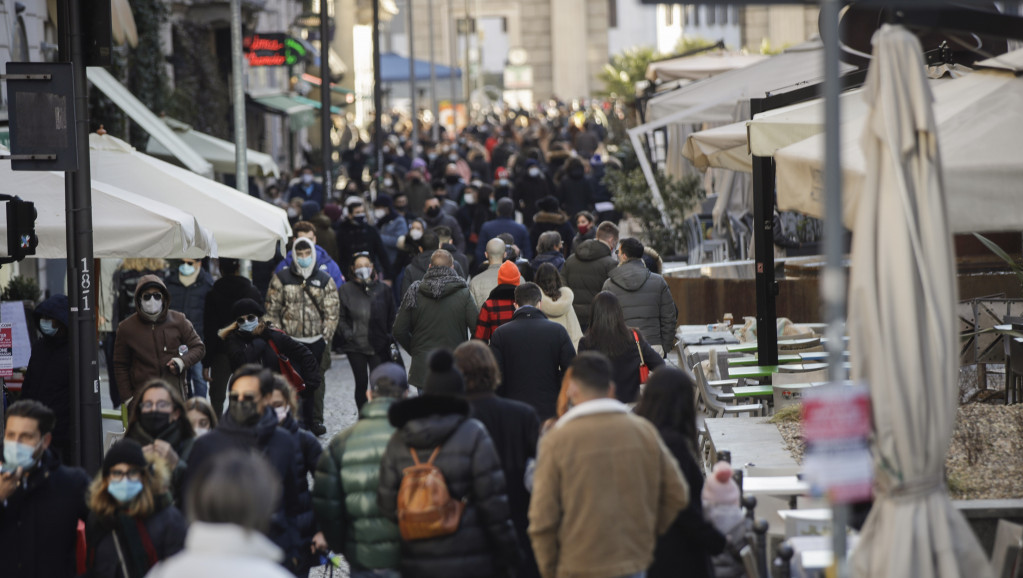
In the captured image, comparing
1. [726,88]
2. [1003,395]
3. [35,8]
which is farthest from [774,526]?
[35,8]

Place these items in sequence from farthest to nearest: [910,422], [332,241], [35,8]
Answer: [35,8]
[332,241]
[910,422]

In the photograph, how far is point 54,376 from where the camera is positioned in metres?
9.98

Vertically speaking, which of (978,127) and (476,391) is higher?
(978,127)

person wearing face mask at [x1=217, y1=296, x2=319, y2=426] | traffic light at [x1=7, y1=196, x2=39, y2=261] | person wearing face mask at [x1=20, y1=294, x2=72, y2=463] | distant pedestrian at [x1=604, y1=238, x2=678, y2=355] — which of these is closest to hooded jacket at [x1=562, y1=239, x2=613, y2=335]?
distant pedestrian at [x1=604, y1=238, x2=678, y2=355]

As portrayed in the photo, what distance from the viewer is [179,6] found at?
29891 millimetres

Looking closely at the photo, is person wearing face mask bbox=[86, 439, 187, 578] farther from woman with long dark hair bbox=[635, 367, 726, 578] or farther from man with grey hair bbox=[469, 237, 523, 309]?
man with grey hair bbox=[469, 237, 523, 309]

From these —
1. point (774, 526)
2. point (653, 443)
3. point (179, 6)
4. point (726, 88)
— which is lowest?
point (774, 526)

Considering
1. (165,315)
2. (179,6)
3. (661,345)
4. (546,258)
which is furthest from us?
(179,6)

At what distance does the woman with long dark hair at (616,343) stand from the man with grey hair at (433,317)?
2.39 m

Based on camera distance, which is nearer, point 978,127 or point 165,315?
point 978,127

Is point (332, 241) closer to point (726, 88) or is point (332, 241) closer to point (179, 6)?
point (726, 88)

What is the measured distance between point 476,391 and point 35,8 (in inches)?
557

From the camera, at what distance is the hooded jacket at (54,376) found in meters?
9.96

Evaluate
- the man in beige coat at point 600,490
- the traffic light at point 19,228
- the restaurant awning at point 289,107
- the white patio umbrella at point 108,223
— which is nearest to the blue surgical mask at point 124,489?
the man in beige coat at point 600,490
